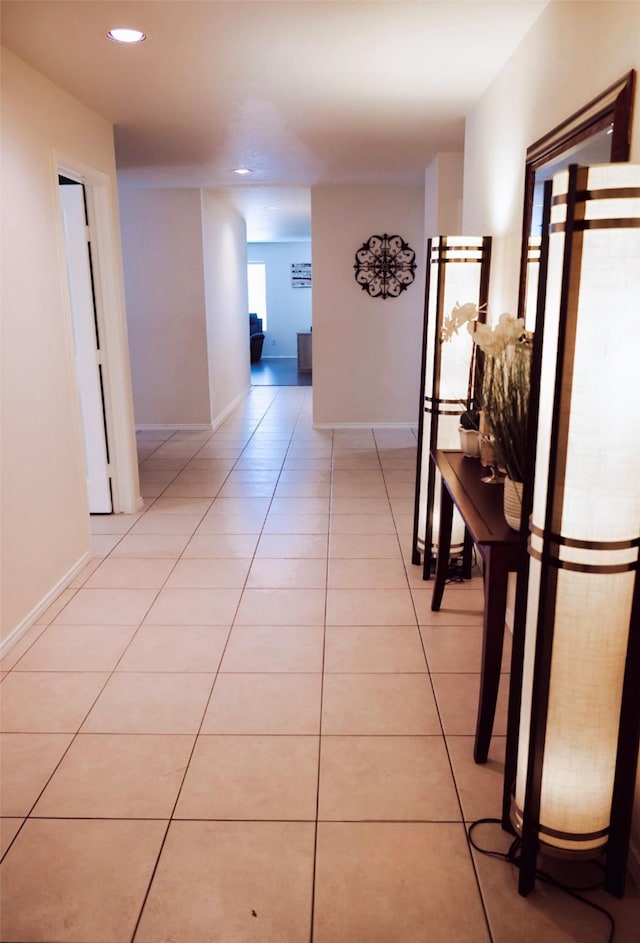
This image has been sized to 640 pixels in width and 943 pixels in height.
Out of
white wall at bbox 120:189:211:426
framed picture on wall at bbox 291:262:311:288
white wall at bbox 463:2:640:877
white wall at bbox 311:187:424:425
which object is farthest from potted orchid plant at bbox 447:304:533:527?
framed picture on wall at bbox 291:262:311:288

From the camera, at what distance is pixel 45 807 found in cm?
209

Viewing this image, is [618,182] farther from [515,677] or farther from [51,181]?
[51,181]

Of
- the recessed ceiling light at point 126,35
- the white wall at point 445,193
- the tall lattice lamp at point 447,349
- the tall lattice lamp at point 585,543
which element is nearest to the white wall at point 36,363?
the recessed ceiling light at point 126,35

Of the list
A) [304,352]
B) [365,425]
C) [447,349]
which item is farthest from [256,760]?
[304,352]

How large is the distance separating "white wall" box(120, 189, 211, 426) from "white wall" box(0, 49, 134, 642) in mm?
3319

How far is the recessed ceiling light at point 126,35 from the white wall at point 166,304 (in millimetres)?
4372

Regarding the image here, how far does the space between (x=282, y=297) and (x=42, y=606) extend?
12.5 m

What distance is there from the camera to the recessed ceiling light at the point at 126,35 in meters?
2.79

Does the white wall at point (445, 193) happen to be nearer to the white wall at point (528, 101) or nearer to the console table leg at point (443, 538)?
the white wall at point (528, 101)

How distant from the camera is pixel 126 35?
9.29 feet

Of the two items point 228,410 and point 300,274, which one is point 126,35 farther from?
point 300,274

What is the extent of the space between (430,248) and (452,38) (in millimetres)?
866

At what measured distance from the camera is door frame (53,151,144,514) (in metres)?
4.30

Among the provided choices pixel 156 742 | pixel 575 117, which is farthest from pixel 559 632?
pixel 575 117
